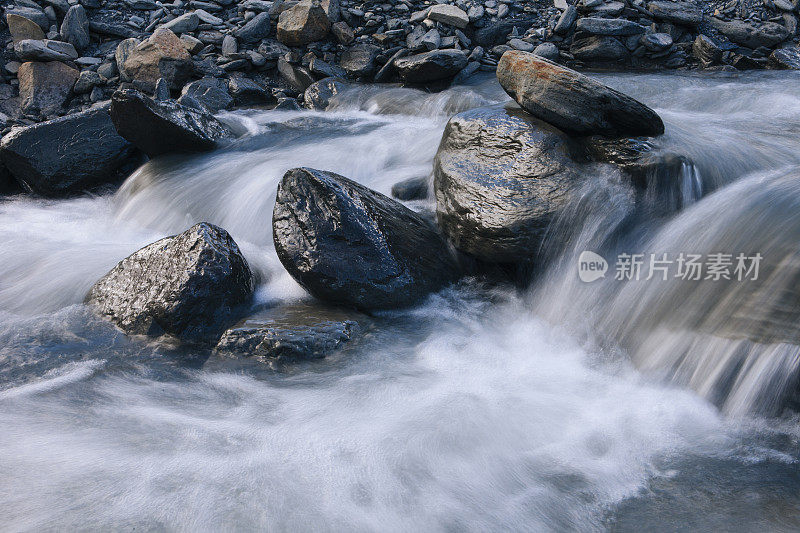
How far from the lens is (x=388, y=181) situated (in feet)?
20.0

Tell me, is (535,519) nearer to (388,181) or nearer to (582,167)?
(582,167)

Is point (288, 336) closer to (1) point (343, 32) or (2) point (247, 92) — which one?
(2) point (247, 92)

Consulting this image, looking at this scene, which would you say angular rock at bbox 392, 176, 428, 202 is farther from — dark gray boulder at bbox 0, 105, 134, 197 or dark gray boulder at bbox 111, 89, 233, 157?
dark gray boulder at bbox 0, 105, 134, 197

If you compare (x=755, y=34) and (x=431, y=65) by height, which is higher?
(x=431, y=65)

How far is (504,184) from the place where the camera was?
14.2ft

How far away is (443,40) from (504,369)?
23.3ft

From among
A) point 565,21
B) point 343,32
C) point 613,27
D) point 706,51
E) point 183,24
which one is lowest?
point 706,51

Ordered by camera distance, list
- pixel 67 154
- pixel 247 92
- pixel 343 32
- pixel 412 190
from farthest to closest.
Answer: pixel 343 32
pixel 247 92
pixel 67 154
pixel 412 190

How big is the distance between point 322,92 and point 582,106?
5545mm

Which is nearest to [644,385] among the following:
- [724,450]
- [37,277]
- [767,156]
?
[724,450]

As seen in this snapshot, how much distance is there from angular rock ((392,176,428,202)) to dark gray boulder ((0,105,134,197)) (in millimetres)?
3423

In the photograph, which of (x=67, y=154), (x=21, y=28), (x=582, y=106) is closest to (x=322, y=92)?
(x=67, y=154)

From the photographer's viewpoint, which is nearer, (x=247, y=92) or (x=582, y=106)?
(x=582, y=106)

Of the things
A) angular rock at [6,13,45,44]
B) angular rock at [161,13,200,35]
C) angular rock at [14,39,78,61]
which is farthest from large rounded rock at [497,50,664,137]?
angular rock at [6,13,45,44]
